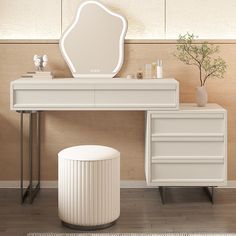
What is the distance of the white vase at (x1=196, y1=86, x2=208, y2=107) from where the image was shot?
4.12m

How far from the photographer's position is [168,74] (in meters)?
4.42

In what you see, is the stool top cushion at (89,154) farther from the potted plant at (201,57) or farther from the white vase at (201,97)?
the potted plant at (201,57)

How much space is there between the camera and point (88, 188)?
339 cm

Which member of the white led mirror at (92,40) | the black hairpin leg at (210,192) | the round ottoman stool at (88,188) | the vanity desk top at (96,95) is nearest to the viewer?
the round ottoman stool at (88,188)

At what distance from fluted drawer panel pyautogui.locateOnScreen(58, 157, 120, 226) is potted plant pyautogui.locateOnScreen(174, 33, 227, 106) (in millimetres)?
1190

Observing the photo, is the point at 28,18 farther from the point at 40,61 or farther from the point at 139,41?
the point at 139,41

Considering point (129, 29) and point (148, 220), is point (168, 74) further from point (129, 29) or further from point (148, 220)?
point (148, 220)

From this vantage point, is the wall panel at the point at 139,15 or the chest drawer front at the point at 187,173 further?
the wall panel at the point at 139,15

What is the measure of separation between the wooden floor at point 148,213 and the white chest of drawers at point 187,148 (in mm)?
185

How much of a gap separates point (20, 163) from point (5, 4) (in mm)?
1231

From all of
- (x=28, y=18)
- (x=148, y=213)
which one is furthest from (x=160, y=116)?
(x=28, y=18)

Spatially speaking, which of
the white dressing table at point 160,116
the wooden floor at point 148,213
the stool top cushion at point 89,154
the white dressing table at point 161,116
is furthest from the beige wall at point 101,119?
the stool top cushion at point 89,154

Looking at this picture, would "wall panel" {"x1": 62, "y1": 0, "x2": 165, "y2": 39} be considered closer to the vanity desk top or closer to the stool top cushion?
the vanity desk top

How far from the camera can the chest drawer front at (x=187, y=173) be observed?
3.97 meters
